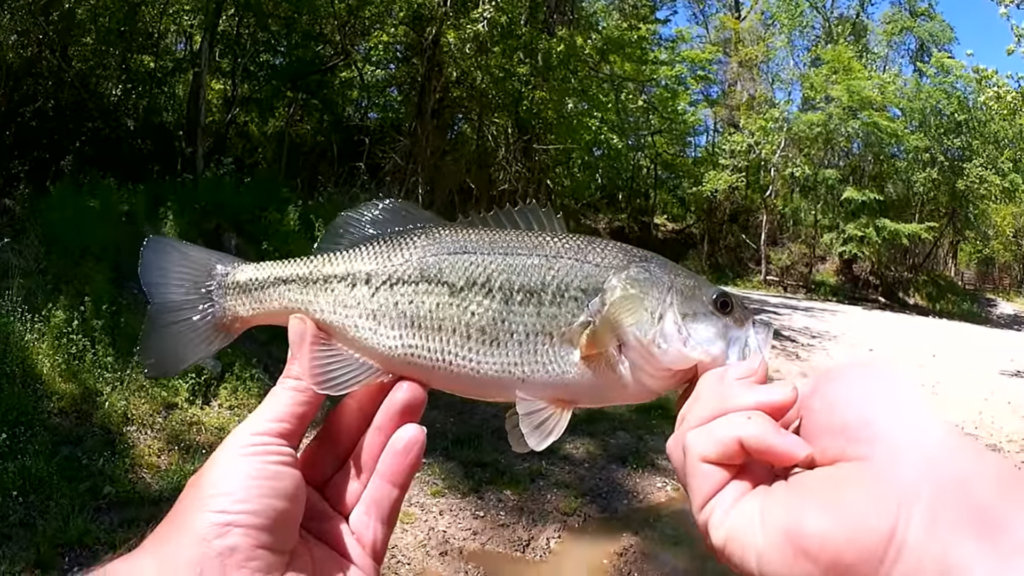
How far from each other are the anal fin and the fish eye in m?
0.98

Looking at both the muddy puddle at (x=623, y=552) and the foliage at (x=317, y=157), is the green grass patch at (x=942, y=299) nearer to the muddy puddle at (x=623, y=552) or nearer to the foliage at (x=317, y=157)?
the foliage at (x=317, y=157)

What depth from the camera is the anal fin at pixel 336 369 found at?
226cm

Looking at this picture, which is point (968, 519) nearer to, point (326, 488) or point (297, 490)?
point (297, 490)

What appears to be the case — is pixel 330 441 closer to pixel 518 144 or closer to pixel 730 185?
pixel 518 144

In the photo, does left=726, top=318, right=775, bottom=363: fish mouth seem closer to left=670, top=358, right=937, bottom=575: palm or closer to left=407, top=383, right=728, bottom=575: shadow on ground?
left=670, top=358, right=937, bottom=575: palm

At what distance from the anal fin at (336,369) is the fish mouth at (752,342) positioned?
3.31ft

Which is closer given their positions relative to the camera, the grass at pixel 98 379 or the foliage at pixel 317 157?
the grass at pixel 98 379

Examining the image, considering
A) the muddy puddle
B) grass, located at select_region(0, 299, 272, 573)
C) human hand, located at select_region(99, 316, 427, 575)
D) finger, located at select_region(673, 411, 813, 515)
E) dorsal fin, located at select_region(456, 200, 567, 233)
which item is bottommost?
the muddy puddle

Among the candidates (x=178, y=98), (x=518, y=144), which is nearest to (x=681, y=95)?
(x=518, y=144)

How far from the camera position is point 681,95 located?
16.7 m

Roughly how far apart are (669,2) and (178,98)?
13805mm

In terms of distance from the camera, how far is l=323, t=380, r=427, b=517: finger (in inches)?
90.7

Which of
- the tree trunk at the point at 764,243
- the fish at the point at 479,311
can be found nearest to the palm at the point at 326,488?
the fish at the point at 479,311

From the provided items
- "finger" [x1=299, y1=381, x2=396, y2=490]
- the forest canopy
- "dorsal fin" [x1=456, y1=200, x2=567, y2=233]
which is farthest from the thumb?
the forest canopy
